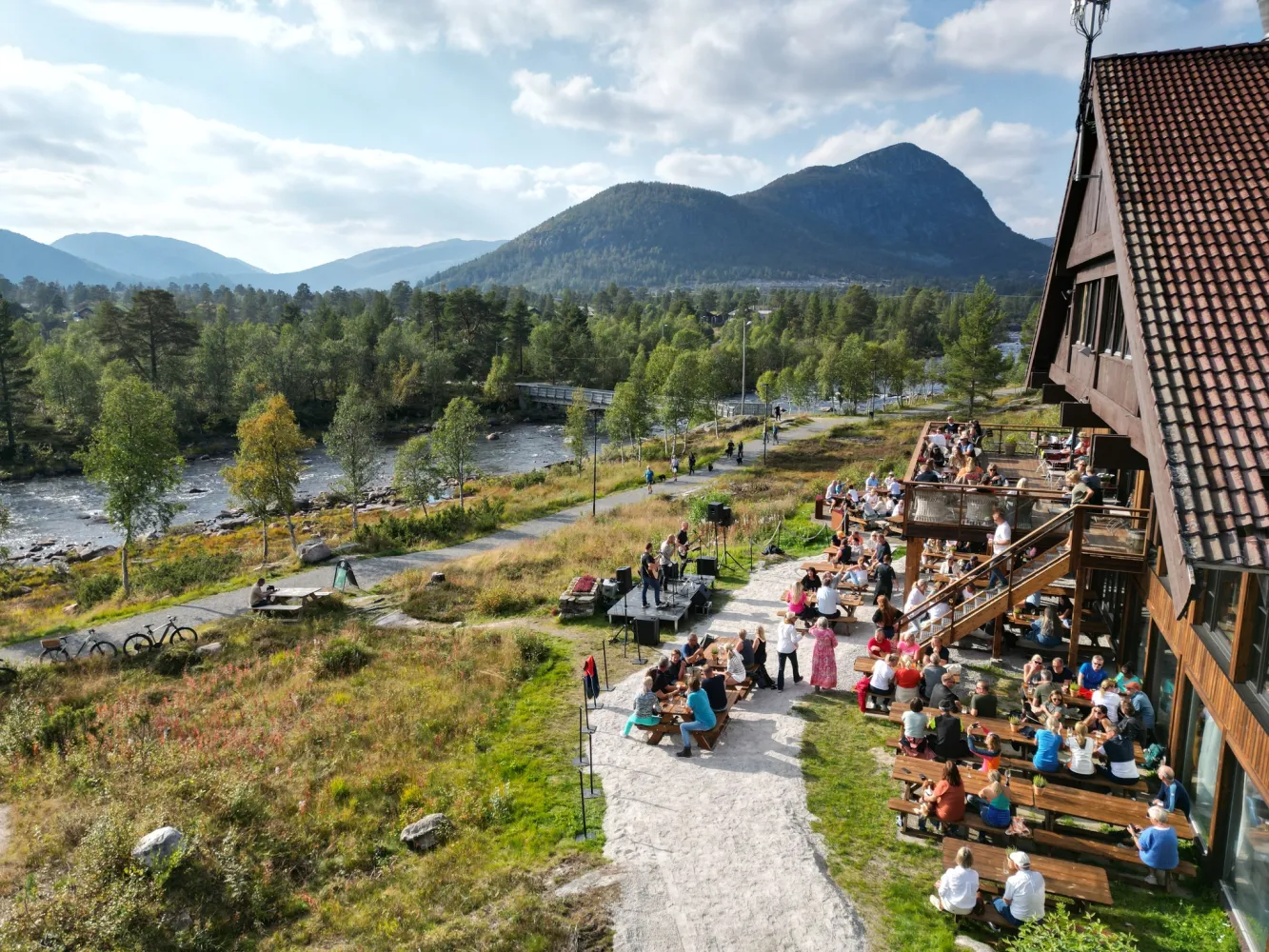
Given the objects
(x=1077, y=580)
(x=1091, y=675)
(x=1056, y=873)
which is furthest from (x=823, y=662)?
(x=1056, y=873)

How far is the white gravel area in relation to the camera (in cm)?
828

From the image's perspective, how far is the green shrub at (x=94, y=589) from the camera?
27891 millimetres

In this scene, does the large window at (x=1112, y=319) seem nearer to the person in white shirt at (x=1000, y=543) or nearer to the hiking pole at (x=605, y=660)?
the person in white shirt at (x=1000, y=543)

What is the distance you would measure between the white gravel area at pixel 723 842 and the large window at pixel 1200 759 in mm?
4427

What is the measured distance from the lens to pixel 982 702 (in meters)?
11.6

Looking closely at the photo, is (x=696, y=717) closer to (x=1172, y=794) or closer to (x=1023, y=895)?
Result: (x=1023, y=895)

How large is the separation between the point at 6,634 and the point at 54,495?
1465 inches

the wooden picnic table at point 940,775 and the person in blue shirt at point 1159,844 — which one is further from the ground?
the person in blue shirt at point 1159,844

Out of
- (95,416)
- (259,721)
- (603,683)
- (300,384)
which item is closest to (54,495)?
(95,416)

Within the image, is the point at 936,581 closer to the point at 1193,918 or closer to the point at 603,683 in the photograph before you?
the point at 603,683

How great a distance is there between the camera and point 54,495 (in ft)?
176

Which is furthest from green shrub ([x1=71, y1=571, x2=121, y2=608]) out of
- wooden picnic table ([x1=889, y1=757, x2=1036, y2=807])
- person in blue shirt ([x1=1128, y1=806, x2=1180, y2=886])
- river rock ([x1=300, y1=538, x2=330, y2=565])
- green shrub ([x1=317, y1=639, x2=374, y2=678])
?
person in blue shirt ([x1=1128, y1=806, x2=1180, y2=886])

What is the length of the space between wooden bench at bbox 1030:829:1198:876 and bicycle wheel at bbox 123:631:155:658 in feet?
65.1

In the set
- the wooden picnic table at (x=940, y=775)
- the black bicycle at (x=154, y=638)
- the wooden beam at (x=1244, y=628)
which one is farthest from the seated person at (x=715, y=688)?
the black bicycle at (x=154, y=638)
